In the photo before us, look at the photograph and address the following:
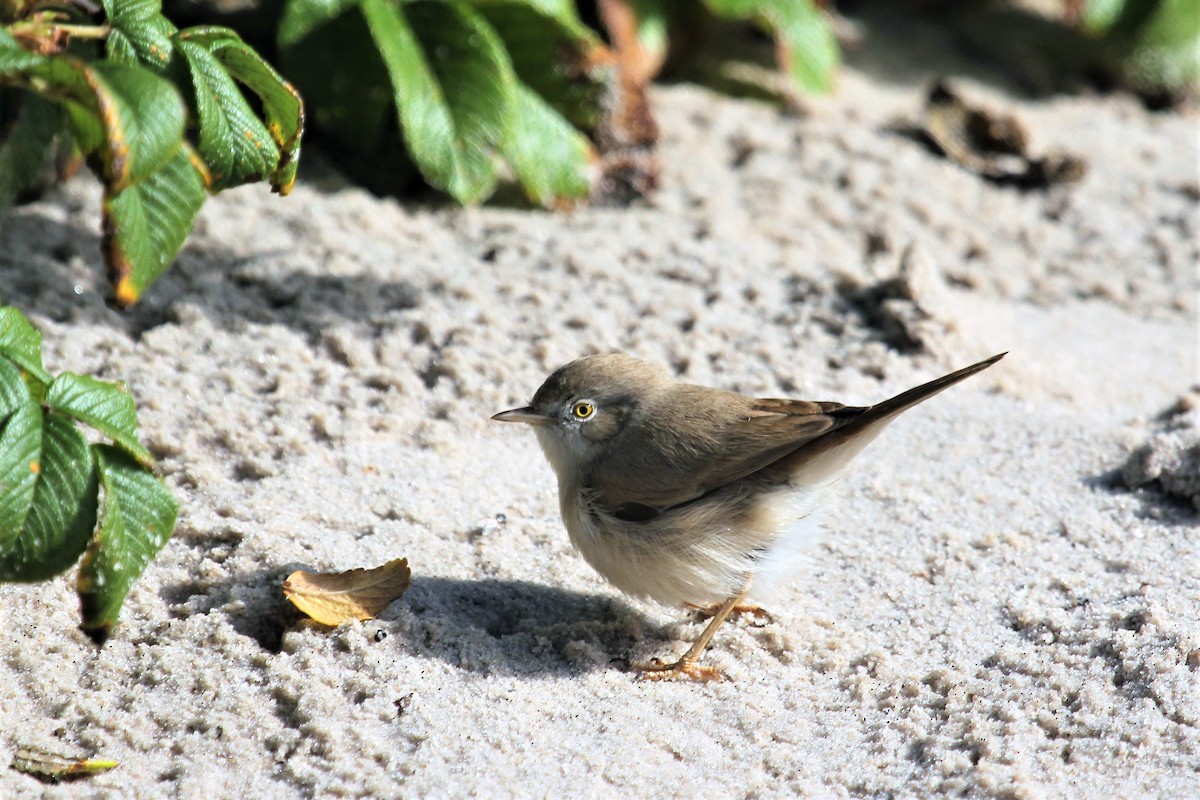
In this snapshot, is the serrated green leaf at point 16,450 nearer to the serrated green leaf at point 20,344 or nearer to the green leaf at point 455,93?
the serrated green leaf at point 20,344

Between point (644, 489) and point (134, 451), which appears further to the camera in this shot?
point (644, 489)

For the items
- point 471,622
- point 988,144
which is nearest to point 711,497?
point 471,622

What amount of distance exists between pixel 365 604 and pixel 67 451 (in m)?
1.05

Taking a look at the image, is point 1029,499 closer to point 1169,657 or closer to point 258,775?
point 1169,657

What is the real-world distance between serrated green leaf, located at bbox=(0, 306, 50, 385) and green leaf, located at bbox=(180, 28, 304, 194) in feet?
2.27

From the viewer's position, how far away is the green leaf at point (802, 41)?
6.43m

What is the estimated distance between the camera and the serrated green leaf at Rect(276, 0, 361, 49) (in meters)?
5.14

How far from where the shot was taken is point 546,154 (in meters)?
5.63

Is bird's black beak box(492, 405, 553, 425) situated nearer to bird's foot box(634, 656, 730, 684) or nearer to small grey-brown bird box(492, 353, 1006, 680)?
small grey-brown bird box(492, 353, 1006, 680)

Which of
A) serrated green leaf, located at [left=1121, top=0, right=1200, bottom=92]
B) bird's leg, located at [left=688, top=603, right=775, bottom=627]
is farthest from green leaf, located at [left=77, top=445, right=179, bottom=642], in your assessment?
serrated green leaf, located at [left=1121, top=0, right=1200, bottom=92]

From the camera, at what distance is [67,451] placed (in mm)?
2633

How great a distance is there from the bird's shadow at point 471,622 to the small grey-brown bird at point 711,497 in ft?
0.59

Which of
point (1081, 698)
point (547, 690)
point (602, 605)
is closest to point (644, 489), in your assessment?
point (602, 605)

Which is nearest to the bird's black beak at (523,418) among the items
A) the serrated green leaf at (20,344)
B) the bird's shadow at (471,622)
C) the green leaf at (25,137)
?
the bird's shadow at (471,622)
